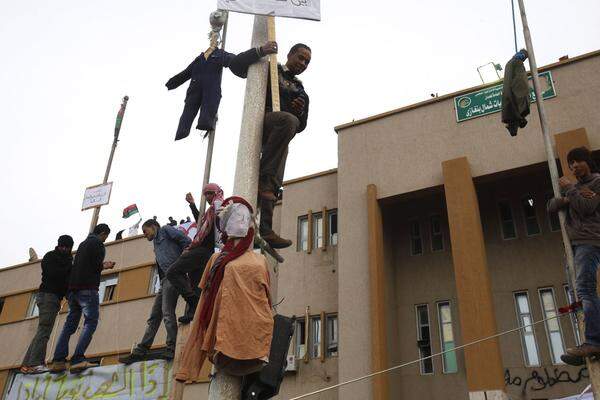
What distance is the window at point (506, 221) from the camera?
16875 mm

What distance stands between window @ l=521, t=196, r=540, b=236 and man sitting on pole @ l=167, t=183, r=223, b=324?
13213 millimetres

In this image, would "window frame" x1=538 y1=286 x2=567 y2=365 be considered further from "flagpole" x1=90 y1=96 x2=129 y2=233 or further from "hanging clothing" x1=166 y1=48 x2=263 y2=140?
"flagpole" x1=90 y1=96 x2=129 y2=233

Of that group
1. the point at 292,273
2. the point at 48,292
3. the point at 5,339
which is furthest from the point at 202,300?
the point at 5,339

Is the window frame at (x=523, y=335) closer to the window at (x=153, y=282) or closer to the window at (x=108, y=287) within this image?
the window at (x=153, y=282)

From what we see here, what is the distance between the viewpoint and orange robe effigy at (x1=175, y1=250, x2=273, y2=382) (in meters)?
3.21

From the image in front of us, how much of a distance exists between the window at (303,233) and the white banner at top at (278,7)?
45.7 ft

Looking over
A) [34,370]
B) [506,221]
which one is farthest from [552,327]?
[34,370]

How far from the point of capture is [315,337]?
17172 mm

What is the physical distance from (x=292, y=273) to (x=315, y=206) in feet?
8.54

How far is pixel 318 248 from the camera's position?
1862cm

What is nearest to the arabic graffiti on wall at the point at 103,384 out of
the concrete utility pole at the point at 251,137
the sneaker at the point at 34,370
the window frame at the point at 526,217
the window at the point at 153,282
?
the sneaker at the point at 34,370

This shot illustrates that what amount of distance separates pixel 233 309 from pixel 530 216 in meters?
15.6

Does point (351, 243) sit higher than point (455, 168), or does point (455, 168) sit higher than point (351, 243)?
point (455, 168)

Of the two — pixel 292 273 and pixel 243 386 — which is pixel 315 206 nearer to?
pixel 292 273
